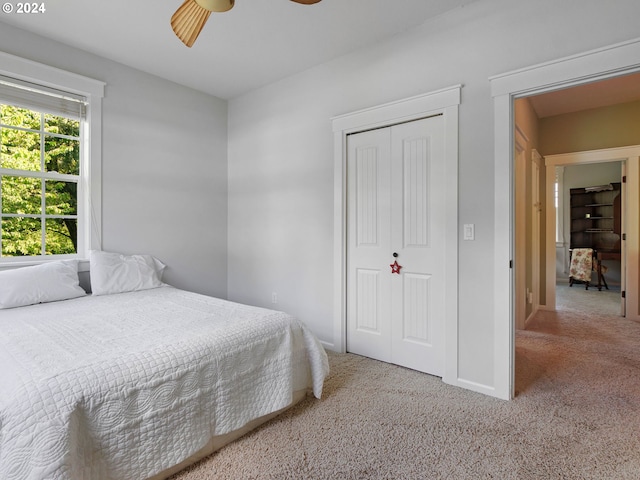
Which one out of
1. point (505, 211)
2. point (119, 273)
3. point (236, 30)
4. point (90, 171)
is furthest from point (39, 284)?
point (505, 211)

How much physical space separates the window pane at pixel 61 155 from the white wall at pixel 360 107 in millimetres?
1519

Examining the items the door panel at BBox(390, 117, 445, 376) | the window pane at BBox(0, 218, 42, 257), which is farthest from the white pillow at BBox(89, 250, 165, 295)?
the door panel at BBox(390, 117, 445, 376)

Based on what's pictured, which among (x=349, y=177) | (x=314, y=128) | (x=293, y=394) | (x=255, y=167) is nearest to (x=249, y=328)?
(x=293, y=394)

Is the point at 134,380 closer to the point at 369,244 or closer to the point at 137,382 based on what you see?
the point at 137,382

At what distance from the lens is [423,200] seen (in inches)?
104

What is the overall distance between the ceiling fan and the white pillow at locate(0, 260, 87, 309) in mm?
2000

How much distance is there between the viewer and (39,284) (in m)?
2.48

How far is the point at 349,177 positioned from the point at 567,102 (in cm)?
320

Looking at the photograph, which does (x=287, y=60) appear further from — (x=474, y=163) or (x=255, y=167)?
(x=474, y=163)

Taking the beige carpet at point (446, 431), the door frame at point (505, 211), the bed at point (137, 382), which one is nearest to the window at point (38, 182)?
the bed at point (137, 382)

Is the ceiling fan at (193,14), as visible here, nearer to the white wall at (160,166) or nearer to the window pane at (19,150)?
the white wall at (160,166)

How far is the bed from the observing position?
115cm

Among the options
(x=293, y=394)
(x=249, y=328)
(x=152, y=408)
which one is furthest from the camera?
(x=293, y=394)

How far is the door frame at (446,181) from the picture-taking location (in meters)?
2.44
